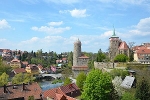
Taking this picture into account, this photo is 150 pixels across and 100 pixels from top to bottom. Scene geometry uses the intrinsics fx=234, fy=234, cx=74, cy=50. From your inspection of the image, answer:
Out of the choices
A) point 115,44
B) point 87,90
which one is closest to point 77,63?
point 115,44

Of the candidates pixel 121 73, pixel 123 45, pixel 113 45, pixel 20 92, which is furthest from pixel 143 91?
pixel 113 45

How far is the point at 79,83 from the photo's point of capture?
50.8 meters

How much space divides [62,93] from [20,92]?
782 cm

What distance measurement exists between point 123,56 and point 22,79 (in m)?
26.5

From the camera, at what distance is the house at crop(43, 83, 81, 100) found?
38438mm

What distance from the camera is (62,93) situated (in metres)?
41.8

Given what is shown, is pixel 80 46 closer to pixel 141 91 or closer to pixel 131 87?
pixel 131 87

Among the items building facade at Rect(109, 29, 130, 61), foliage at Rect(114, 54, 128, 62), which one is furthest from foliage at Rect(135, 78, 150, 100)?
building facade at Rect(109, 29, 130, 61)

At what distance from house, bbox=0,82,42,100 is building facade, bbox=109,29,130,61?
30.0 meters

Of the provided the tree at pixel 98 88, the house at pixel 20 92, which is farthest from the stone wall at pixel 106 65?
the tree at pixel 98 88

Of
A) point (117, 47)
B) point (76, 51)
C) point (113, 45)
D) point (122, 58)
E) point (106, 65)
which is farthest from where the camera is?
point (76, 51)

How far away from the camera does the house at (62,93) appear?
38438 millimetres

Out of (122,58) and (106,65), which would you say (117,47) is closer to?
(122,58)

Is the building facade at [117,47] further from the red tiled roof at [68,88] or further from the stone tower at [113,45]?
the red tiled roof at [68,88]
